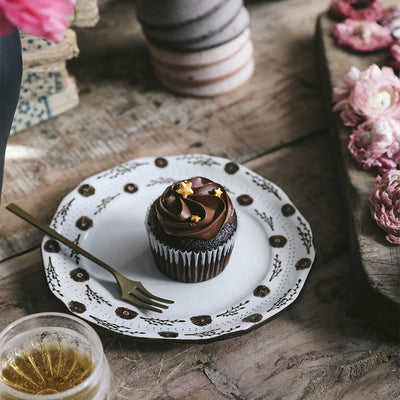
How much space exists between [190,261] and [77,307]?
16 centimetres

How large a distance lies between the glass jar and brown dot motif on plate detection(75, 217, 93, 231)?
217 millimetres

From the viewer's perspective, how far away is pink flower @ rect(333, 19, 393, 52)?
1.17 meters

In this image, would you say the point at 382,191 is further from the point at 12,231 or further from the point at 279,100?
the point at 12,231

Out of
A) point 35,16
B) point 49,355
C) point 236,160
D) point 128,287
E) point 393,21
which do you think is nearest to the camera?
point 35,16

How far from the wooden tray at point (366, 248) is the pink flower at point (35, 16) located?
514 mm

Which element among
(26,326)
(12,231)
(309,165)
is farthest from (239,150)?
(26,326)

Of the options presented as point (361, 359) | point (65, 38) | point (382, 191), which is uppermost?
point (65, 38)

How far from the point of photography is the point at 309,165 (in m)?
1.06

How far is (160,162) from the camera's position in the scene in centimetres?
101

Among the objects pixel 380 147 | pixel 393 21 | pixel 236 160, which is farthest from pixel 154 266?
pixel 393 21

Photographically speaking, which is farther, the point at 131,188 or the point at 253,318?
the point at 131,188

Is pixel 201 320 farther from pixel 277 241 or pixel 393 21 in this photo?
pixel 393 21

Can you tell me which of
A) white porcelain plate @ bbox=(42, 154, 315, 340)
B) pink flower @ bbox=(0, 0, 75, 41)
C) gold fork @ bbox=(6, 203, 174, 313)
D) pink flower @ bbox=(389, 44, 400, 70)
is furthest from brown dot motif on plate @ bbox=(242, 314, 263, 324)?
pink flower @ bbox=(389, 44, 400, 70)

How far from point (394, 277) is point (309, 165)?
1.09ft
